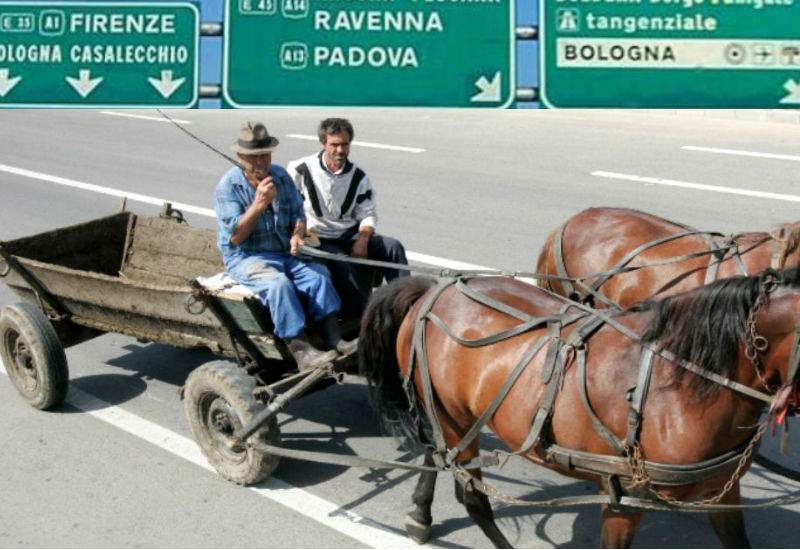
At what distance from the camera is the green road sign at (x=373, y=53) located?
268 inches

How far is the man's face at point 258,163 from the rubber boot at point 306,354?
3.38ft

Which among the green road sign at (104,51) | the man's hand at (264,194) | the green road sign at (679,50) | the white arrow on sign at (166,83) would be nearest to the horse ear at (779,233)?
the green road sign at (679,50)

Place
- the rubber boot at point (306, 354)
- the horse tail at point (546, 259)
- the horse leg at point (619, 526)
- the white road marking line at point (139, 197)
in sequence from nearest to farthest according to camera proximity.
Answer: the horse leg at point (619, 526) → the rubber boot at point (306, 354) → the horse tail at point (546, 259) → the white road marking line at point (139, 197)

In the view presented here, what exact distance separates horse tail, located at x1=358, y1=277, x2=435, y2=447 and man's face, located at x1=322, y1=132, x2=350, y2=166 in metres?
1.22

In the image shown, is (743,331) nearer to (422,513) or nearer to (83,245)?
(422,513)

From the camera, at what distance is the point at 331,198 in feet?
23.7

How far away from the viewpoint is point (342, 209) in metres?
7.29

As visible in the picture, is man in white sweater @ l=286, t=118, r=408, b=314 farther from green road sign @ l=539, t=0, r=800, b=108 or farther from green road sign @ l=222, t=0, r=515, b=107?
green road sign @ l=539, t=0, r=800, b=108

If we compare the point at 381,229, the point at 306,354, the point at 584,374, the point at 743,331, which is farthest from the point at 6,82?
the point at 743,331

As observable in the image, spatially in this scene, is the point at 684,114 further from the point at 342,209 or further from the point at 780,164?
the point at 342,209

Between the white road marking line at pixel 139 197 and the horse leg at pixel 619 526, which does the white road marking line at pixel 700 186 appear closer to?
the white road marking line at pixel 139 197

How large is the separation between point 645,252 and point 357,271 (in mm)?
1852

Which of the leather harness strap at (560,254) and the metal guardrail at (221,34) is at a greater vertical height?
the metal guardrail at (221,34)

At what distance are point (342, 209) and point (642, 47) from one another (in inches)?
86.5
